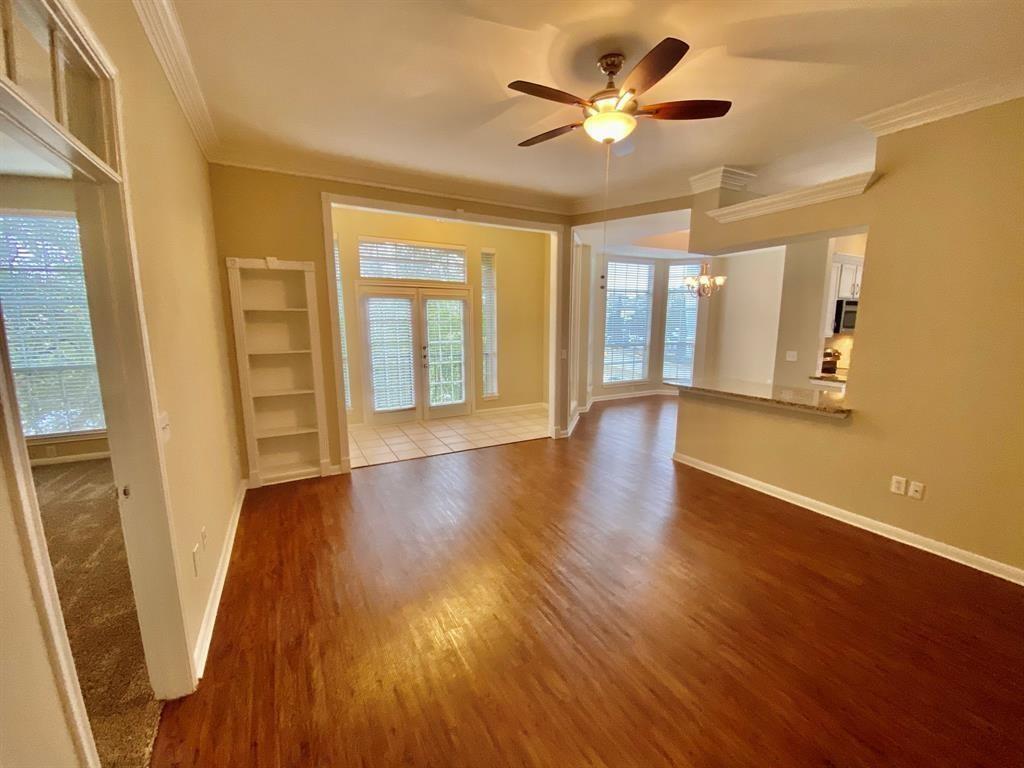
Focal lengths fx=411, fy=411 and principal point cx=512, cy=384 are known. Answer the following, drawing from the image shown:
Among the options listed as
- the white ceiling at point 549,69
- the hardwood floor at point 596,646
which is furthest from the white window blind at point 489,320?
the hardwood floor at point 596,646

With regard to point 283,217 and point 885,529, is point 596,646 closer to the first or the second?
point 885,529

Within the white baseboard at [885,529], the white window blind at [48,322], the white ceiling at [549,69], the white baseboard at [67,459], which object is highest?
the white ceiling at [549,69]

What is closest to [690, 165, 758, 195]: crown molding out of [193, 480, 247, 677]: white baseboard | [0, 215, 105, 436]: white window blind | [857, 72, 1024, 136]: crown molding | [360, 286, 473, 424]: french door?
[857, 72, 1024, 136]: crown molding

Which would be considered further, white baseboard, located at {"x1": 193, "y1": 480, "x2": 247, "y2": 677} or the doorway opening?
the doorway opening

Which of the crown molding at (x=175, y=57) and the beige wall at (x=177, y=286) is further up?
the crown molding at (x=175, y=57)

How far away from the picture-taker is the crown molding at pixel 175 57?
1725 mm

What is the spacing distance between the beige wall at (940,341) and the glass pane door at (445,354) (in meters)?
4.24

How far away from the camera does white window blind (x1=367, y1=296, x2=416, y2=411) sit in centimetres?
570

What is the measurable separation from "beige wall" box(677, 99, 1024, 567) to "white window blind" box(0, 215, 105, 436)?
6.19m

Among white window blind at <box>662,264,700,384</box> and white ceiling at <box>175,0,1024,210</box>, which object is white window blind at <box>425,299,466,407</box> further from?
white window blind at <box>662,264,700,384</box>

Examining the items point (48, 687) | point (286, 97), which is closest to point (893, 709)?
point (48, 687)

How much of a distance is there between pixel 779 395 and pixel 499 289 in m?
4.14

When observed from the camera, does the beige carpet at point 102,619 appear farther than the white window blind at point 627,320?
No

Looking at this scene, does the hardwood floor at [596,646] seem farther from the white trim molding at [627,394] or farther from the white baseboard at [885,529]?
the white trim molding at [627,394]
